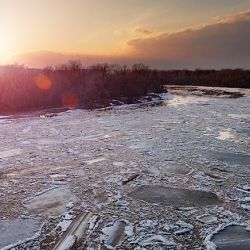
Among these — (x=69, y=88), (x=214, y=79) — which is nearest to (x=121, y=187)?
(x=69, y=88)

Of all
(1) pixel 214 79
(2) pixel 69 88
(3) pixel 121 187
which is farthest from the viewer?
(1) pixel 214 79

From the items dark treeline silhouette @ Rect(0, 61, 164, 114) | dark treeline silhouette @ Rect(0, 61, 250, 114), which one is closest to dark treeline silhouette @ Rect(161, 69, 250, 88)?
dark treeline silhouette @ Rect(0, 61, 250, 114)

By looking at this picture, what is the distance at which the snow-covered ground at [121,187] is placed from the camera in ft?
12.0

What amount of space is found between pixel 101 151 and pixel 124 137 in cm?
170

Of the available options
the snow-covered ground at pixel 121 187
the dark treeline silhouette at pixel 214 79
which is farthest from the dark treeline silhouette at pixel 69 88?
the dark treeline silhouette at pixel 214 79

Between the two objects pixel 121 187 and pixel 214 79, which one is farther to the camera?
pixel 214 79

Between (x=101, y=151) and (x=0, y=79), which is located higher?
(x=0, y=79)

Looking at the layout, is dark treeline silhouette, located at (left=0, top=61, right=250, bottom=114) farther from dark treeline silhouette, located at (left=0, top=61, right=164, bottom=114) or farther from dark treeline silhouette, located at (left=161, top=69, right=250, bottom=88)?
dark treeline silhouette, located at (left=161, top=69, right=250, bottom=88)

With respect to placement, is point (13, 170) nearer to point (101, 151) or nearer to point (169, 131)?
point (101, 151)

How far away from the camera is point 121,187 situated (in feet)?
17.0

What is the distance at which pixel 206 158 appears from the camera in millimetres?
6953

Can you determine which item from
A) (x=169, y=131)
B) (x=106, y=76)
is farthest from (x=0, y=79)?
(x=169, y=131)

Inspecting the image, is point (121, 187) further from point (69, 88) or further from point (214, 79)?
point (214, 79)

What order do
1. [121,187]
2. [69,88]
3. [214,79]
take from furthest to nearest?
[214,79]
[69,88]
[121,187]
